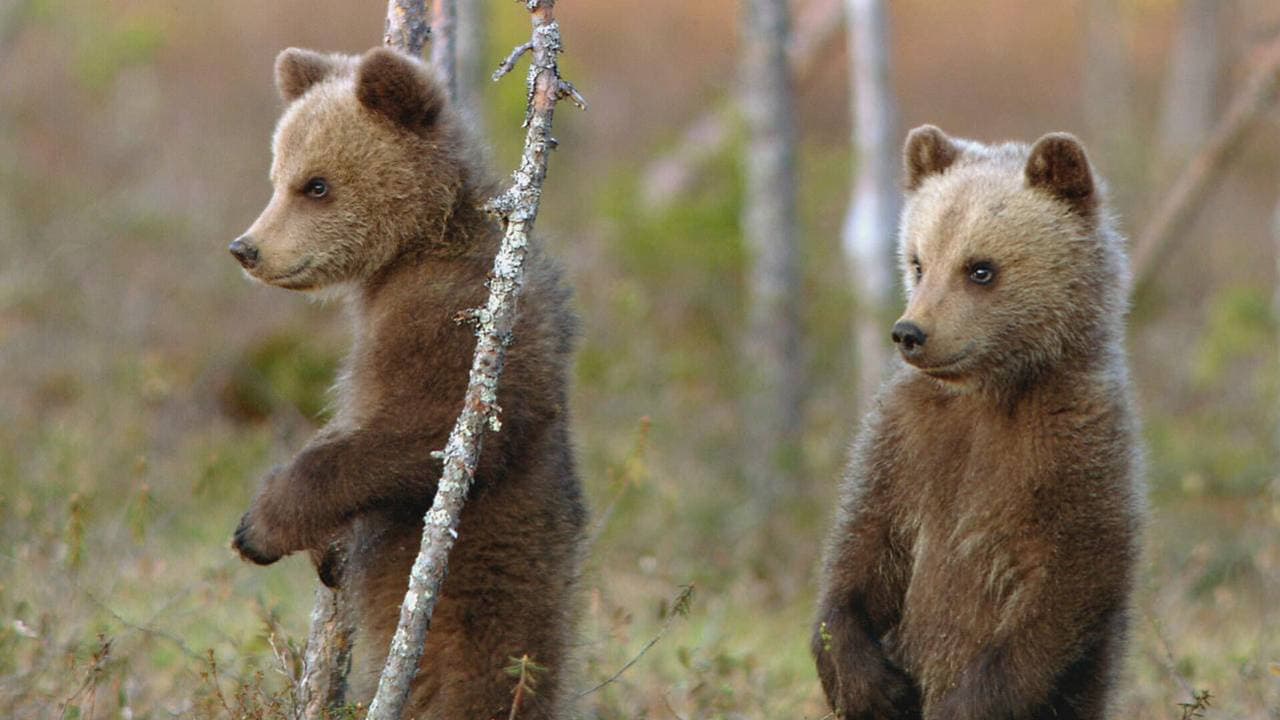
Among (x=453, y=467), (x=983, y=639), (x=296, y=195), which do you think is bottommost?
(x=983, y=639)

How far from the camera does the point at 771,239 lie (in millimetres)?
11742

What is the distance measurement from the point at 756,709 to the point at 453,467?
2.61 m

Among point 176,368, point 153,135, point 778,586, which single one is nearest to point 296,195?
point 778,586

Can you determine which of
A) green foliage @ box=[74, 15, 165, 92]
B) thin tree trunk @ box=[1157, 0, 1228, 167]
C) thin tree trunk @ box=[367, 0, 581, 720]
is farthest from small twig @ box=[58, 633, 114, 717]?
thin tree trunk @ box=[1157, 0, 1228, 167]

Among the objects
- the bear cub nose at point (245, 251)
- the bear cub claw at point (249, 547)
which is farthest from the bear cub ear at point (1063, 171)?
the bear cub claw at point (249, 547)

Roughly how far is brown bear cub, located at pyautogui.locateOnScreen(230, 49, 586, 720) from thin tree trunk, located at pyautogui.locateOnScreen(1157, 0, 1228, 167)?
17198 mm

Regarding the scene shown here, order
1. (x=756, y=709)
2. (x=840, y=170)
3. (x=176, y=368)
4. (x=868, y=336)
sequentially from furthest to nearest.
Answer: (x=840, y=170) < (x=176, y=368) < (x=868, y=336) < (x=756, y=709)

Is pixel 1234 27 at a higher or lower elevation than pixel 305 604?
lower

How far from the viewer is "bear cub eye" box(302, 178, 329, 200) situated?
513 cm

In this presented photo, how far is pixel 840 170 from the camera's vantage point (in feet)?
57.9

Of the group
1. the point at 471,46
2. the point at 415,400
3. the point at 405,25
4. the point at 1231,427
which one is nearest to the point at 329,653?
the point at 415,400

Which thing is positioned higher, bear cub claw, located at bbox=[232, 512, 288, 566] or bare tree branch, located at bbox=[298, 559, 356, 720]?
bear cub claw, located at bbox=[232, 512, 288, 566]

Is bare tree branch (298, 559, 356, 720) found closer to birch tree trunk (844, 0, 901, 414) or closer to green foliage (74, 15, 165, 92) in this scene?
birch tree trunk (844, 0, 901, 414)

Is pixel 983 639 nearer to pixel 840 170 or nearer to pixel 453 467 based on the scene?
pixel 453 467
